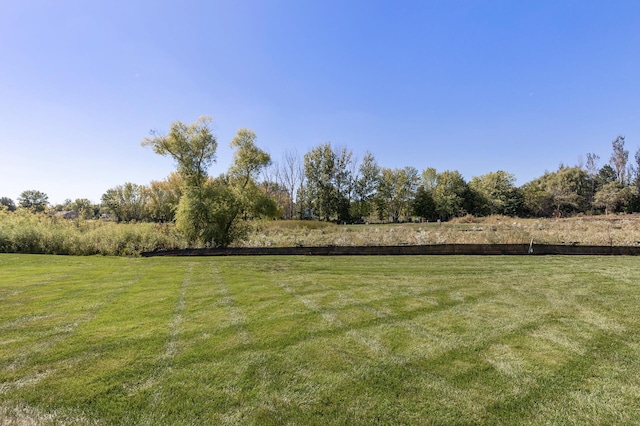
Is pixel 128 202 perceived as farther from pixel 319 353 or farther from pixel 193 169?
pixel 319 353

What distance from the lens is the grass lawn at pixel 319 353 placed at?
2164mm

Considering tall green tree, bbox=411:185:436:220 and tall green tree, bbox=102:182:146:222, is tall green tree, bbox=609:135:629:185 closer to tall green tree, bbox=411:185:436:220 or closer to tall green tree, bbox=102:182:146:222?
tall green tree, bbox=411:185:436:220

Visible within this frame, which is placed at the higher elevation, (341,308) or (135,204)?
(135,204)

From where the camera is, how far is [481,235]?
1408 cm

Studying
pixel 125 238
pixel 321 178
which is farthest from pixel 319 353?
pixel 321 178

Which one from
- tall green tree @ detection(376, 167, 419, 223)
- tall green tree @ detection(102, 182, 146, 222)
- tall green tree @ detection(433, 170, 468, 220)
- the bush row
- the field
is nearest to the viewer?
the bush row

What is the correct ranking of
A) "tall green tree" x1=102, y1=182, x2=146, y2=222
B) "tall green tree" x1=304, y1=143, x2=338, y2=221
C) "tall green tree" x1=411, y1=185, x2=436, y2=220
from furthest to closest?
"tall green tree" x1=102, y1=182, x2=146, y2=222
"tall green tree" x1=411, y1=185, x2=436, y2=220
"tall green tree" x1=304, y1=143, x2=338, y2=221

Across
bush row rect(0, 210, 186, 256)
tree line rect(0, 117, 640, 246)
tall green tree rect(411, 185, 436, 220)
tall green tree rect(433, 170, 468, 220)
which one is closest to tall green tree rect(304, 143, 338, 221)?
tree line rect(0, 117, 640, 246)

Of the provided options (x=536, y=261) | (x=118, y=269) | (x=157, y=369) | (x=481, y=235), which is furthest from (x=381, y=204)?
(x=157, y=369)

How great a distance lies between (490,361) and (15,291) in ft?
25.0

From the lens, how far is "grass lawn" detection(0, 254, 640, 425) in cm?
216

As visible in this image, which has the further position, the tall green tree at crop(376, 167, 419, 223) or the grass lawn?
the tall green tree at crop(376, 167, 419, 223)

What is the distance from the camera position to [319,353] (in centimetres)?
299

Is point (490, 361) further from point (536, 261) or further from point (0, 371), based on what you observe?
point (536, 261)
